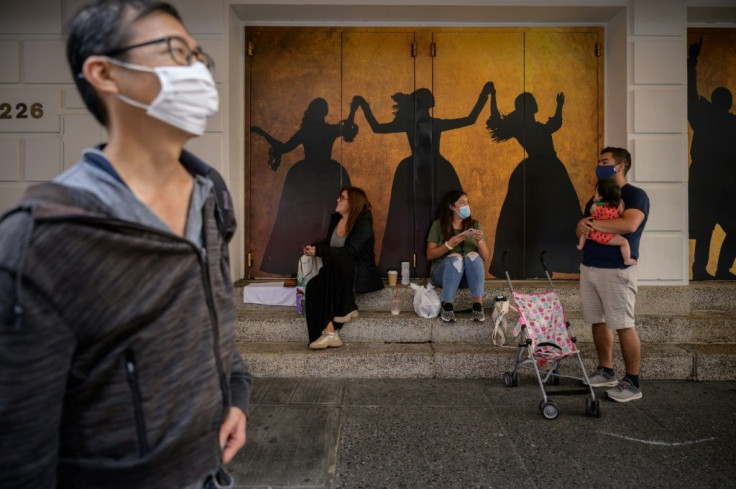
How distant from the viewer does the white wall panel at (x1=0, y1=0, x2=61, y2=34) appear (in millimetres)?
5543

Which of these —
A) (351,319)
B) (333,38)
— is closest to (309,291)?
(351,319)

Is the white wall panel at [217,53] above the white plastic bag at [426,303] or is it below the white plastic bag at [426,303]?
above

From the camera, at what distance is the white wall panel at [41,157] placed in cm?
561

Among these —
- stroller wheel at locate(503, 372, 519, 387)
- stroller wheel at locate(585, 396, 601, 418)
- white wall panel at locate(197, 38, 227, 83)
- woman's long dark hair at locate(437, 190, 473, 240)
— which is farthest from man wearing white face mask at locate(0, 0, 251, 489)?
white wall panel at locate(197, 38, 227, 83)

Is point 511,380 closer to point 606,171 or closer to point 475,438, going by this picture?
point 475,438

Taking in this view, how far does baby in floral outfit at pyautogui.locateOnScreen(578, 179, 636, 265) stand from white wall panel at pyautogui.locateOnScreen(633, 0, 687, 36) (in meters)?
2.87

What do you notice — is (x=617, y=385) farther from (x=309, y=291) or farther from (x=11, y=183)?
(x=11, y=183)

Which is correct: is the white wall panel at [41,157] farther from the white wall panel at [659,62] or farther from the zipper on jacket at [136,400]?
the white wall panel at [659,62]

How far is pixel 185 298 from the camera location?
3.18ft

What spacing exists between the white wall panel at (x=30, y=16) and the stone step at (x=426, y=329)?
4237 millimetres

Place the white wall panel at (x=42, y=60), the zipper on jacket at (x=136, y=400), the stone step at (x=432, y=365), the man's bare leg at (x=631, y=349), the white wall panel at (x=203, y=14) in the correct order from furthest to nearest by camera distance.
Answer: the white wall panel at (x=203, y=14) < the white wall panel at (x=42, y=60) < the stone step at (x=432, y=365) < the man's bare leg at (x=631, y=349) < the zipper on jacket at (x=136, y=400)

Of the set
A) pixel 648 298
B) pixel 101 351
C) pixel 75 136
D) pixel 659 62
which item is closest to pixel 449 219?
pixel 648 298

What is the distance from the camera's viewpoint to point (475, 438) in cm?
331

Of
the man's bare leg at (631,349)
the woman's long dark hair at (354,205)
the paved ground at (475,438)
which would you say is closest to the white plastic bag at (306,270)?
the woman's long dark hair at (354,205)
